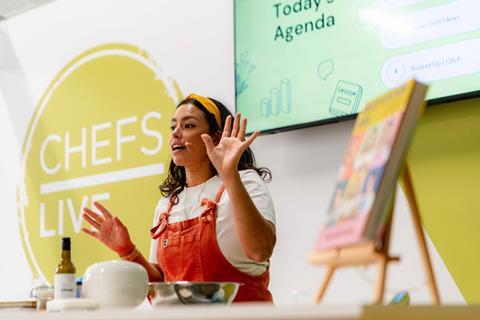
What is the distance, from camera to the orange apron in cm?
219

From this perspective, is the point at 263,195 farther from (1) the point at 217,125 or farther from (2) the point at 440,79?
(2) the point at 440,79

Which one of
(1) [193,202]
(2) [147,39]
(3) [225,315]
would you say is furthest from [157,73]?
(3) [225,315]

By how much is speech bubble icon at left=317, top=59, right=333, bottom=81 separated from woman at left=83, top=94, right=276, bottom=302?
378mm

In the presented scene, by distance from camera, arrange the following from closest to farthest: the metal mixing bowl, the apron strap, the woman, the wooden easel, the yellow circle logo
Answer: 1. the wooden easel
2. the metal mixing bowl
3. the woman
4. the apron strap
5. the yellow circle logo

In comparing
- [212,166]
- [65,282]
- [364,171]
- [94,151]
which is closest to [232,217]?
[212,166]

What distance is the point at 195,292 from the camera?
4.26 ft

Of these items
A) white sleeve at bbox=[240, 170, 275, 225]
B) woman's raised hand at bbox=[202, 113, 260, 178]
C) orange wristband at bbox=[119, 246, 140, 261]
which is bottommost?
orange wristband at bbox=[119, 246, 140, 261]

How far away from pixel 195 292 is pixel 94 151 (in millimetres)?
2337

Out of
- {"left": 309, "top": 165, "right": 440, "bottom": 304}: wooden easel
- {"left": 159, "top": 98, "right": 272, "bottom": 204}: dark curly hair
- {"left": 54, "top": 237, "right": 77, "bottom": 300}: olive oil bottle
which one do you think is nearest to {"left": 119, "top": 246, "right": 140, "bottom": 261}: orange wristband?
{"left": 159, "top": 98, "right": 272, "bottom": 204}: dark curly hair

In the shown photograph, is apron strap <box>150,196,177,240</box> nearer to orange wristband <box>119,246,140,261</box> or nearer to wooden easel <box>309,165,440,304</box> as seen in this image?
orange wristband <box>119,246,140,261</box>

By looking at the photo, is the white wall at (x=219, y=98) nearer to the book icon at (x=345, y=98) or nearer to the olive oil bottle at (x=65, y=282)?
the book icon at (x=345, y=98)

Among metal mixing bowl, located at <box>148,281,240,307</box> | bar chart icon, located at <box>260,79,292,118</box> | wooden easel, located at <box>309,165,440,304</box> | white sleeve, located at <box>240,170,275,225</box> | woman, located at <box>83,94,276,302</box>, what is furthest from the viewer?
bar chart icon, located at <box>260,79,292,118</box>

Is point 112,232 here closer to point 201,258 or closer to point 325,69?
point 201,258

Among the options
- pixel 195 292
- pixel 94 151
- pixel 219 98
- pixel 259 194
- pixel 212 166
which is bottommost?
pixel 195 292
